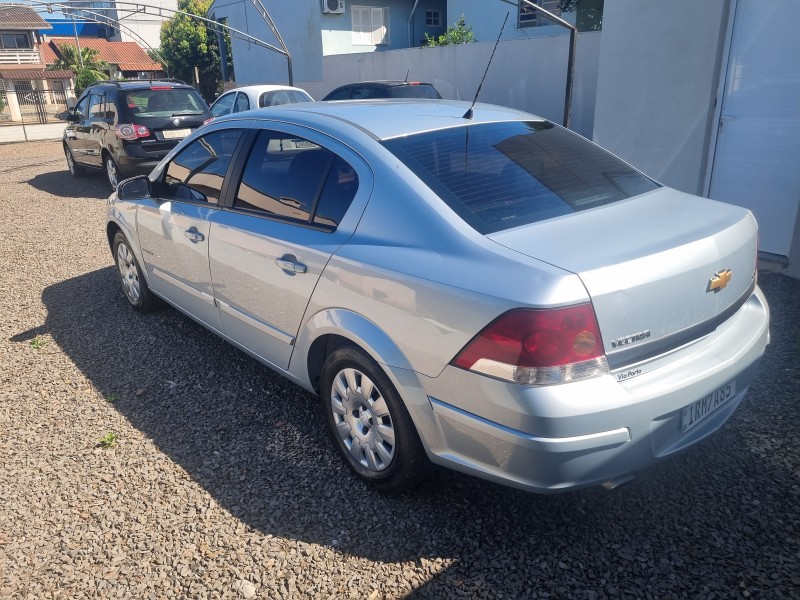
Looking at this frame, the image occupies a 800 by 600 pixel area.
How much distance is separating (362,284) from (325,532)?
3.60ft

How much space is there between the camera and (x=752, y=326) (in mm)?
2910

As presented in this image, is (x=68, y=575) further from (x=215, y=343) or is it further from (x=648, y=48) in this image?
(x=648, y=48)

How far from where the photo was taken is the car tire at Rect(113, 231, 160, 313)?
523 cm

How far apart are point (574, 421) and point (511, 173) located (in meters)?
1.26

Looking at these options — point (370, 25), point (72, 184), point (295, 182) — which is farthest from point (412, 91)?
point (370, 25)

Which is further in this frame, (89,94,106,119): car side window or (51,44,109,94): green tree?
(51,44,109,94): green tree

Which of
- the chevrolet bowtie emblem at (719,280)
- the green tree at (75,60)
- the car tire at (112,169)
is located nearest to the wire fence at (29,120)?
the car tire at (112,169)

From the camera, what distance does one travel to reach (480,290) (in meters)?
2.37

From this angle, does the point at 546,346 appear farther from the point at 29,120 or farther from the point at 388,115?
the point at 29,120

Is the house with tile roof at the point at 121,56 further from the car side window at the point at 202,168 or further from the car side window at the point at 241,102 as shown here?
the car side window at the point at 202,168

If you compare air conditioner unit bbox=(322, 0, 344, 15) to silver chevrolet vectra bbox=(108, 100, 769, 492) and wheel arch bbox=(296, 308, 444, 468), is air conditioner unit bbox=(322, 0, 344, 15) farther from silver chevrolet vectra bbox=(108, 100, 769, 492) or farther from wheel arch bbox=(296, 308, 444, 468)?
wheel arch bbox=(296, 308, 444, 468)

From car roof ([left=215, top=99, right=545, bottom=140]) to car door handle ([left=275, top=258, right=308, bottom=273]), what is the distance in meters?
0.68

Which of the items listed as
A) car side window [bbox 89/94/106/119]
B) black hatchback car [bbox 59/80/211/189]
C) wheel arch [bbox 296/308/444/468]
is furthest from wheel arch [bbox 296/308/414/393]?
car side window [bbox 89/94/106/119]

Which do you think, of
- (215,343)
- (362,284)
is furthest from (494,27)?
(362,284)
